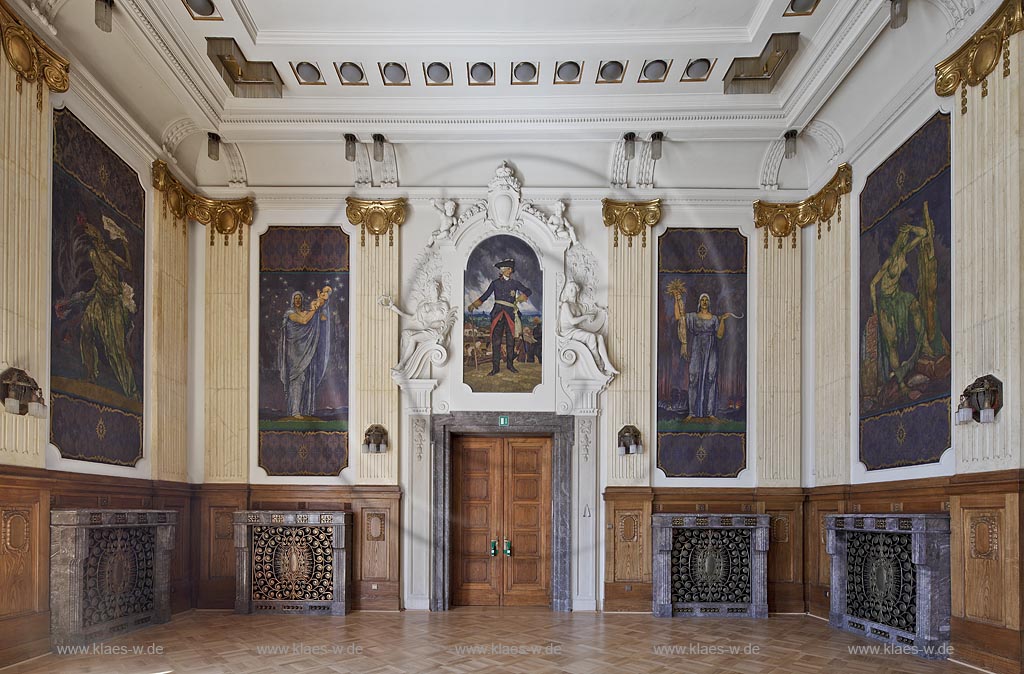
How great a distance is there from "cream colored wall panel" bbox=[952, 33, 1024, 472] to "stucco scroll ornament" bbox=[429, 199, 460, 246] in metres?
6.69

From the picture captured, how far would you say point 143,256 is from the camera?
1024cm

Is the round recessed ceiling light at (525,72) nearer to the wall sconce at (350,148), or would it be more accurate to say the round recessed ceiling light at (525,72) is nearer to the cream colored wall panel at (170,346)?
the wall sconce at (350,148)

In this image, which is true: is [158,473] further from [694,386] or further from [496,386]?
[694,386]

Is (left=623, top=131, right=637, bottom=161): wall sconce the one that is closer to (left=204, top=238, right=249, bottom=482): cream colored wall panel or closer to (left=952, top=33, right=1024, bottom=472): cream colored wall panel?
(left=952, top=33, right=1024, bottom=472): cream colored wall panel

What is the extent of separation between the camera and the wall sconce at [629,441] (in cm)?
1120

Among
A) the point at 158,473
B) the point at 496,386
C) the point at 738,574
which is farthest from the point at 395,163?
the point at 738,574

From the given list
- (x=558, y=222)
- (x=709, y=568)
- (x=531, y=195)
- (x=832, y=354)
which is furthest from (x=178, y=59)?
(x=709, y=568)

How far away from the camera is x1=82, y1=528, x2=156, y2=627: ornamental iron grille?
8148mm

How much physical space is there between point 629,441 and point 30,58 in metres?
8.50

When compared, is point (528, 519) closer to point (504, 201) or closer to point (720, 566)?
point (720, 566)

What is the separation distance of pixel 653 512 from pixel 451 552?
9.97 feet

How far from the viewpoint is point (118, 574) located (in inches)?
A: 342

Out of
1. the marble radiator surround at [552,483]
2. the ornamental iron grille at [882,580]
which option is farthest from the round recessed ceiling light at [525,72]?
the ornamental iron grille at [882,580]

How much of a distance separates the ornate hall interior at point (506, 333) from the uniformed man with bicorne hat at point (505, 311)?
0.25 ft
